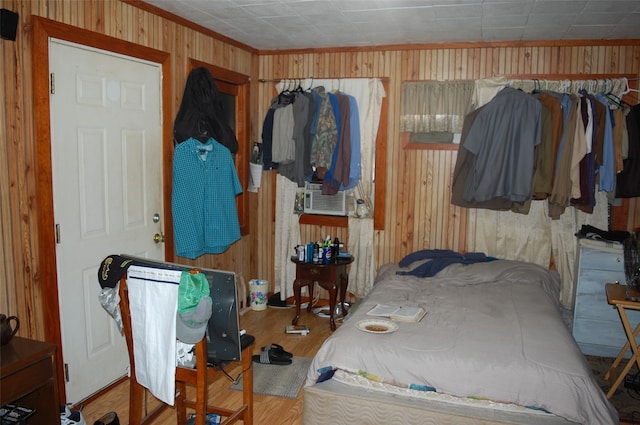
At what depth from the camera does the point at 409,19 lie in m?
3.62

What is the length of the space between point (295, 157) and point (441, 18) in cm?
169

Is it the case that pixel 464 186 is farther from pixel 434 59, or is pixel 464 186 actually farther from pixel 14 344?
pixel 14 344

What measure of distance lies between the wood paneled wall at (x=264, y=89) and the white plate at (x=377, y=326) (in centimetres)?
173

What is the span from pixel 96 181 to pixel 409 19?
2.38 metres

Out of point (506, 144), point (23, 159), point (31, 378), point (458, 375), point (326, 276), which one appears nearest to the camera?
point (31, 378)

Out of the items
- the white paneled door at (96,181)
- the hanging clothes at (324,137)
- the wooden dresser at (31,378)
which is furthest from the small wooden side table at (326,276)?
the wooden dresser at (31,378)

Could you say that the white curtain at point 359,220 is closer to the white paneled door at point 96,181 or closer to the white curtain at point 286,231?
the white curtain at point 286,231

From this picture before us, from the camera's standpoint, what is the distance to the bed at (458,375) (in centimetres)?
233

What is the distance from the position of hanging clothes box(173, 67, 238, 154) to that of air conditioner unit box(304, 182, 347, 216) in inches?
47.8

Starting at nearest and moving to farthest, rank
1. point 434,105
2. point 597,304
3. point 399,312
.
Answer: point 399,312 → point 597,304 → point 434,105

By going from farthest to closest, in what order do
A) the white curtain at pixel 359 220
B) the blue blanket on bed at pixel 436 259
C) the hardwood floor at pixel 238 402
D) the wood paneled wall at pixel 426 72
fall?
the white curtain at pixel 359 220, the wood paneled wall at pixel 426 72, the blue blanket on bed at pixel 436 259, the hardwood floor at pixel 238 402

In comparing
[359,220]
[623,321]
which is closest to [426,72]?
[359,220]

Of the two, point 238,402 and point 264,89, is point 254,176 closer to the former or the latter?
point 264,89

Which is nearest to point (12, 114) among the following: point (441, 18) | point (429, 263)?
point (441, 18)
